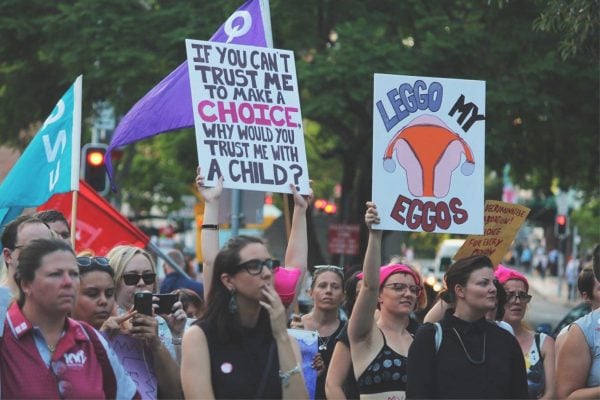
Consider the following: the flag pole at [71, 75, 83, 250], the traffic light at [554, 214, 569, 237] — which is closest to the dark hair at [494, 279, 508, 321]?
the flag pole at [71, 75, 83, 250]

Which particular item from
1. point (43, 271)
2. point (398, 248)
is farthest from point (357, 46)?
point (43, 271)

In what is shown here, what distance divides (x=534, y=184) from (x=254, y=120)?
64.4ft

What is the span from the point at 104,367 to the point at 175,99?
5124mm

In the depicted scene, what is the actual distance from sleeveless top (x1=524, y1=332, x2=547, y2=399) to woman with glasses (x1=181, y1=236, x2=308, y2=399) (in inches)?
118

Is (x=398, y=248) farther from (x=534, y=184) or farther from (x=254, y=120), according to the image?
(x=254, y=120)

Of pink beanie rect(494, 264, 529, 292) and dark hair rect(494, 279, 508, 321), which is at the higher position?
pink beanie rect(494, 264, 529, 292)

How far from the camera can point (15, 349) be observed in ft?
18.2

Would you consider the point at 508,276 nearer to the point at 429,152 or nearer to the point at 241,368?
the point at 429,152

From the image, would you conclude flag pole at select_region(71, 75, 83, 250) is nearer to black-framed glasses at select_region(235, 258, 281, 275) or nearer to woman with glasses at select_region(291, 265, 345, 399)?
woman with glasses at select_region(291, 265, 345, 399)

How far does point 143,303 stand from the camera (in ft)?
21.0

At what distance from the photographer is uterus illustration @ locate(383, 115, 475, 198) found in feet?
25.6

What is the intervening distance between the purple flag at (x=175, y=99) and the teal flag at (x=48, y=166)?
0.33m

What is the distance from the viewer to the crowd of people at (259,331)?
18.5 ft

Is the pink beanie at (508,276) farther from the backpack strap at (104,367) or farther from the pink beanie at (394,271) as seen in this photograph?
the backpack strap at (104,367)
